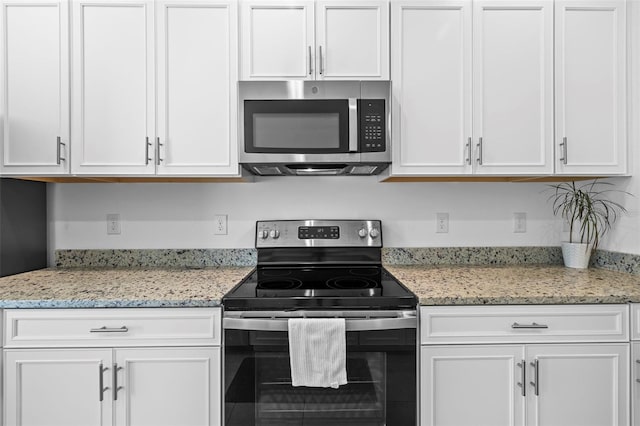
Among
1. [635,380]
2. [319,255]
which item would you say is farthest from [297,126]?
[635,380]

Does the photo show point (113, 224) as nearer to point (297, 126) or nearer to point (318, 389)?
point (297, 126)

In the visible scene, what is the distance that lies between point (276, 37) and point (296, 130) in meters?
0.44

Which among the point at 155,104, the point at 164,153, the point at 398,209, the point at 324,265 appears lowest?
A: the point at 324,265

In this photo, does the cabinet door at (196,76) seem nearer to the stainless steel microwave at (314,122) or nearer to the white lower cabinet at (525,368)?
the stainless steel microwave at (314,122)

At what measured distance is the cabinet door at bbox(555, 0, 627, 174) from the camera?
197 centimetres

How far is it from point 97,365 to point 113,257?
0.86 m

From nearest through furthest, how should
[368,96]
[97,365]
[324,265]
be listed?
[97,365] → [368,96] → [324,265]

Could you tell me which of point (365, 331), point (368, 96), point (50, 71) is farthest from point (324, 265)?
point (50, 71)

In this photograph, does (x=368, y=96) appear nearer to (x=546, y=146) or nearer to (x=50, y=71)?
(x=546, y=146)

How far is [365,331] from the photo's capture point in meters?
1.54

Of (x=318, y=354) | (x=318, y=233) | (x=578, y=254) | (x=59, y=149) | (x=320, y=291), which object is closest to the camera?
(x=318, y=354)

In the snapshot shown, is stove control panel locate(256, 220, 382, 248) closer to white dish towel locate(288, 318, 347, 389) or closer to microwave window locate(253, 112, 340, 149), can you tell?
microwave window locate(253, 112, 340, 149)

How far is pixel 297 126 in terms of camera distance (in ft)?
6.27

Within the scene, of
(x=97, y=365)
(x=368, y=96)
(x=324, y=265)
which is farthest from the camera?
(x=324, y=265)
